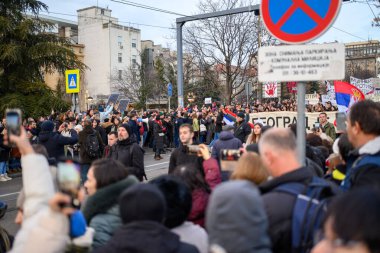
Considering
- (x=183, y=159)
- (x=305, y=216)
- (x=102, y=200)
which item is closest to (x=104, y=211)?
(x=102, y=200)

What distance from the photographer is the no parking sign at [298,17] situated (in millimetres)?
3209

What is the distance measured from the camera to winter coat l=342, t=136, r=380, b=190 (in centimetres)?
266

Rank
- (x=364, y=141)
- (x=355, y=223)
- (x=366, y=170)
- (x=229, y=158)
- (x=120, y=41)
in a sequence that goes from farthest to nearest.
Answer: (x=120, y=41)
(x=229, y=158)
(x=364, y=141)
(x=366, y=170)
(x=355, y=223)

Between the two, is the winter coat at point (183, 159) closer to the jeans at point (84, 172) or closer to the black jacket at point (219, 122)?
the jeans at point (84, 172)

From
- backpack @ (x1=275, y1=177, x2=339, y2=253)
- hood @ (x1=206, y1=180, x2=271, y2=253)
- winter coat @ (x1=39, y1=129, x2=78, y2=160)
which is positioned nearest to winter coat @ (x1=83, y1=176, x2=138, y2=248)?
hood @ (x1=206, y1=180, x2=271, y2=253)

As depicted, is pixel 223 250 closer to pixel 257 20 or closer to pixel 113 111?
pixel 113 111

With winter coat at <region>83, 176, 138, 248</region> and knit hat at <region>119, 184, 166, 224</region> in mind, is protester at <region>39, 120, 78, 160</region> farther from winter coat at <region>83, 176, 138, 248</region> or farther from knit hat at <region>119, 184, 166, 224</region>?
knit hat at <region>119, 184, 166, 224</region>

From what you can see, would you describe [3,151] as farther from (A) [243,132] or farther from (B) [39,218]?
(B) [39,218]

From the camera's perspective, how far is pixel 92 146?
8.98 metres

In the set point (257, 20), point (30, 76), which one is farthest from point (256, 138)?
point (257, 20)

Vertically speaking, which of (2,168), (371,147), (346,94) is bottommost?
(2,168)

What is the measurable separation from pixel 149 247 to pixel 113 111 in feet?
53.8

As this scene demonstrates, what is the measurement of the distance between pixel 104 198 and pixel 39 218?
0.81 meters

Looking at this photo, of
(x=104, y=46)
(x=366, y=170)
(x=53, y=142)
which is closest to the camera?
(x=366, y=170)
